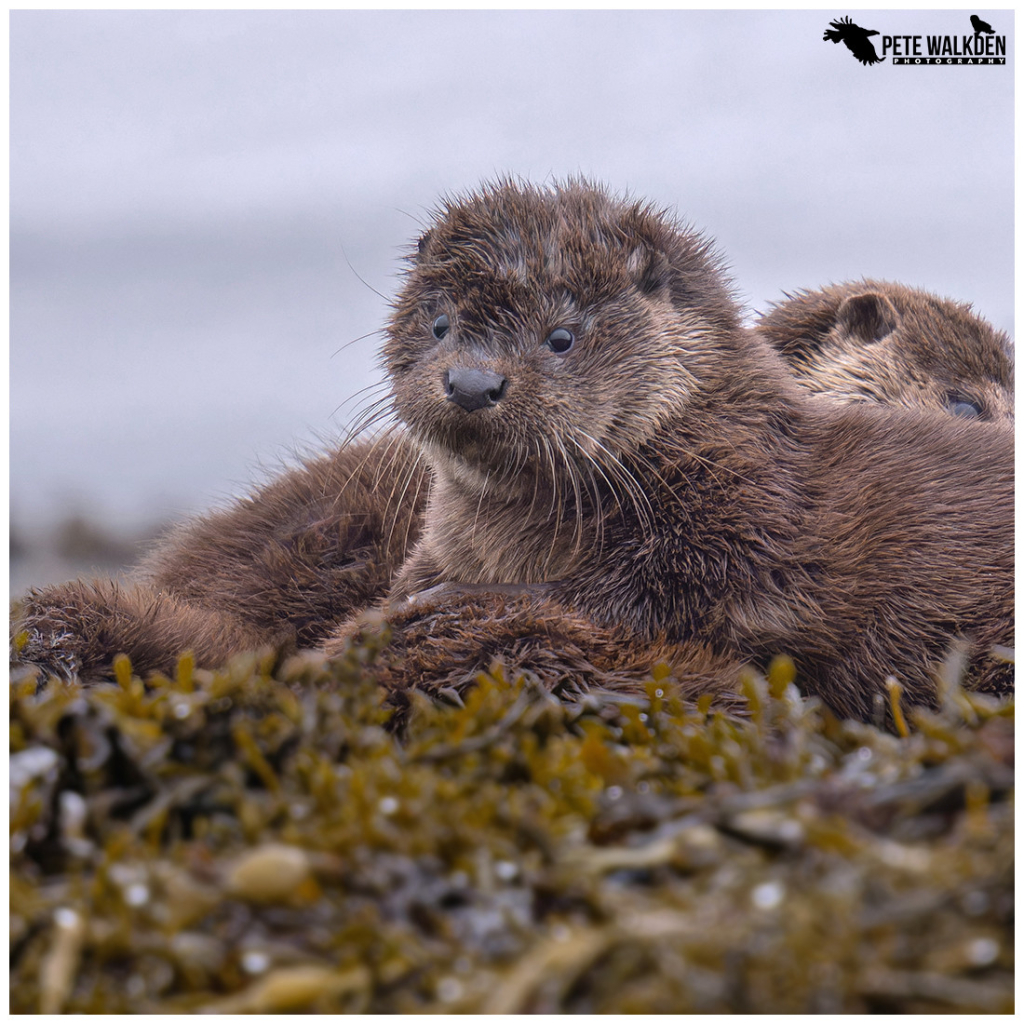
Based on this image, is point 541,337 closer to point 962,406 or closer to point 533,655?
point 533,655

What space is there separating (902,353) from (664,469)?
1.62m

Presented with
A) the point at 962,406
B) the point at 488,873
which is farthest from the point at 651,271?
the point at 488,873

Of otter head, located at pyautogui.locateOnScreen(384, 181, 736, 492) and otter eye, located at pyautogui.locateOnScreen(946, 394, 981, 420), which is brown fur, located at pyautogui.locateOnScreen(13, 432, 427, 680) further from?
otter eye, located at pyautogui.locateOnScreen(946, 394, 981, 420)

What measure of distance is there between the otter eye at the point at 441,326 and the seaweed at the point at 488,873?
131cm

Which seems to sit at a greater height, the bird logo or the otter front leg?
the bird logo

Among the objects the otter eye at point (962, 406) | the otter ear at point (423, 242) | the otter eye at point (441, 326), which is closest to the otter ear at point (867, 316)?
the otter eye at point (962, 406)

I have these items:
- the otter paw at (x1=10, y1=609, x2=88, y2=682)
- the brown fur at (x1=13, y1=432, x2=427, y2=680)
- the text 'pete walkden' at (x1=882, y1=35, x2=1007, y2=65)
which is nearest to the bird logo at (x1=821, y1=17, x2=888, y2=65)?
the text 'pete walkden' at (x1=882, y1=35, x2=1007, y2=65)

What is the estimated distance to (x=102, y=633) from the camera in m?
2.42

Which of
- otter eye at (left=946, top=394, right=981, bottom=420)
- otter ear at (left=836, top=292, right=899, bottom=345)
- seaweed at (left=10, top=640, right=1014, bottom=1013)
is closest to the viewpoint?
seaweed at (left=10, top=640, right=1014, bottom=1013)

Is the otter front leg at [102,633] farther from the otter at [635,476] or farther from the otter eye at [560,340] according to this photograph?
the otter eye at [560,340]

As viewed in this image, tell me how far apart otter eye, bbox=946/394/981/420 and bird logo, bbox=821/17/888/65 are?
5.38 ft

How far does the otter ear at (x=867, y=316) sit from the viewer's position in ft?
12.6

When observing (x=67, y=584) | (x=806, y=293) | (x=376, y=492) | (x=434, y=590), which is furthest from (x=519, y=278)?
(x=806, y=293)

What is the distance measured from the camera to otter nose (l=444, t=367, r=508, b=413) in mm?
2336
